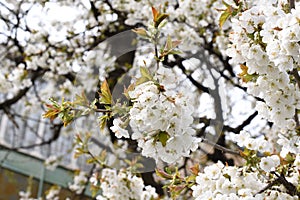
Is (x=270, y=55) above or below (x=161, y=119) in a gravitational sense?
above

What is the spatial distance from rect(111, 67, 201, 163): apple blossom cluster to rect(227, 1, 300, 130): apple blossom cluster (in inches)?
9.0

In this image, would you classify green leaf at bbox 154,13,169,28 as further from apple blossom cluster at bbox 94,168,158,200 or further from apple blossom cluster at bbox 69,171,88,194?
apple blossom cluster at bbox 69,171,88,194

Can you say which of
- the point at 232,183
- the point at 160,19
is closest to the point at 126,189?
the point at 232,183

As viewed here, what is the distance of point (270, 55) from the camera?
109cm

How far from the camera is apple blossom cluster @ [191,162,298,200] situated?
4.08 feet

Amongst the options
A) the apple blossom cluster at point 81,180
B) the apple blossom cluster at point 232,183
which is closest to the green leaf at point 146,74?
the apple blossom cluster at point 232,183

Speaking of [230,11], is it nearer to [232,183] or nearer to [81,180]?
[232,183]

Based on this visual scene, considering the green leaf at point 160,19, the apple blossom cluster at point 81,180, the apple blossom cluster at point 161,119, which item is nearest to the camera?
the apple blossom cluster at point 161,119

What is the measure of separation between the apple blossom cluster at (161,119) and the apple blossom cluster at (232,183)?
0.23m

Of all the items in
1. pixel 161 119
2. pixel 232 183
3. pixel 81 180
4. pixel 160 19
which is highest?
pixel 160 19

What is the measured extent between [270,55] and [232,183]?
395mm

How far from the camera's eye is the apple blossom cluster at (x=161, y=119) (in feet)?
3.37

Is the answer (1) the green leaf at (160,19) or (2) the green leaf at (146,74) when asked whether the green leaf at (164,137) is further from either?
(1) the green leaf at (160,19)

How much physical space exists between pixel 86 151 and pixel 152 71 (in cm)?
107
